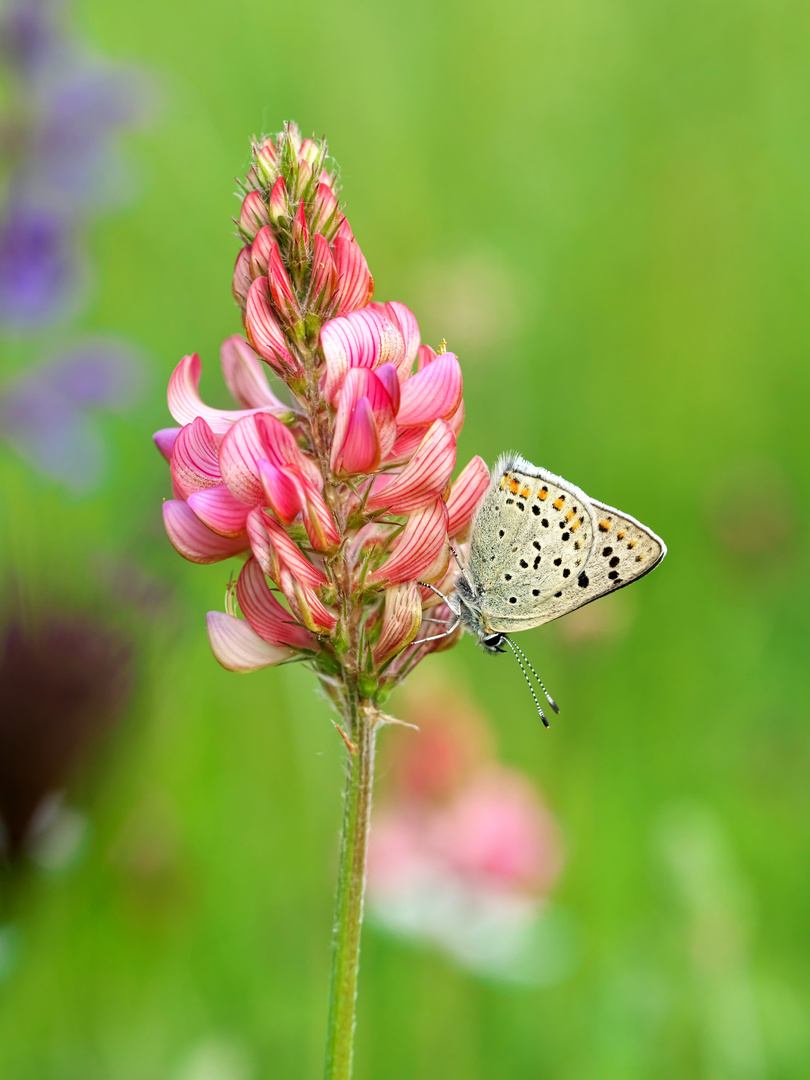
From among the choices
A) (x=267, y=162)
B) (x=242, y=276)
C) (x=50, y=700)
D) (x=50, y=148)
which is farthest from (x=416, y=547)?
(x=50, y=148)

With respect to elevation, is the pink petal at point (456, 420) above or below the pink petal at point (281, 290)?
below

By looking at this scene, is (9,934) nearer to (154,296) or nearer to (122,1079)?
(122,1079)

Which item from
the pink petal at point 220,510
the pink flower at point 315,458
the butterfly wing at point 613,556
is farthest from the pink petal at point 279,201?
the butterfly wing at point 613,556

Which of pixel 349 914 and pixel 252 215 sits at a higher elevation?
pixel 252 215

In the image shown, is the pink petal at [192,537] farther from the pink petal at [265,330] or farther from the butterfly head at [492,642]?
the butterfly head at [492,642]

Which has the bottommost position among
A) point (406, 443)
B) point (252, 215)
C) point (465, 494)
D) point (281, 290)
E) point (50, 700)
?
point (50, 700)

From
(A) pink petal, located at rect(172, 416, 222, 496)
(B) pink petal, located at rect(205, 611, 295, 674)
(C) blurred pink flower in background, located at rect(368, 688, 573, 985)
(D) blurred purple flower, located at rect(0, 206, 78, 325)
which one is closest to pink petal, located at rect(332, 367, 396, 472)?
(A) pink petal, located at rect(172, 416, 222, 496)

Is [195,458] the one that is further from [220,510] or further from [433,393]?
[433,393]
